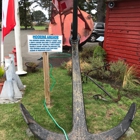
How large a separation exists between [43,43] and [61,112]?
1335mm

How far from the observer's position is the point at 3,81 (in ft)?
14.8

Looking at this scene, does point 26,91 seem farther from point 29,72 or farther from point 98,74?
point 98,74

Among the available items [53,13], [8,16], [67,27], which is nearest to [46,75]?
[8,16]

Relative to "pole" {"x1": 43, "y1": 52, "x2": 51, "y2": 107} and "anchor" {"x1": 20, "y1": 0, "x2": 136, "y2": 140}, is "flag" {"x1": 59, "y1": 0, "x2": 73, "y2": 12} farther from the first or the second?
"anchor" {"x1": 20, "y1": 0, "x2": 136, "y2": 140}

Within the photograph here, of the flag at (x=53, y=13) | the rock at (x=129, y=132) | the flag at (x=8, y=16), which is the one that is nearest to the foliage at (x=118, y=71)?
the rock at (x=129, y=132)

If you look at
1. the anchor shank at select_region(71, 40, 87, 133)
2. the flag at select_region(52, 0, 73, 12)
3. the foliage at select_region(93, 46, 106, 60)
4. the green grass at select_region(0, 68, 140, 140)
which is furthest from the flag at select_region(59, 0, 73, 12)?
the anchor shank at select_region(71, 40, 87, 133)

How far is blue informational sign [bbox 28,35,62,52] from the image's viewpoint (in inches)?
146

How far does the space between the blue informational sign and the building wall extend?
3.23 m

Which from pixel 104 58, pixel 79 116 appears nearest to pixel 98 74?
pixel 104 58

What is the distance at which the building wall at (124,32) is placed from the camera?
6.15 m

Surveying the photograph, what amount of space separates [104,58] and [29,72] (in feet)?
8.73

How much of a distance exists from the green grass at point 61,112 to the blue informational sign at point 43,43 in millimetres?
1156

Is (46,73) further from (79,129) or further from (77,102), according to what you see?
(79,129)

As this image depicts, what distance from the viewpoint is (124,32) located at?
21.5 ft
